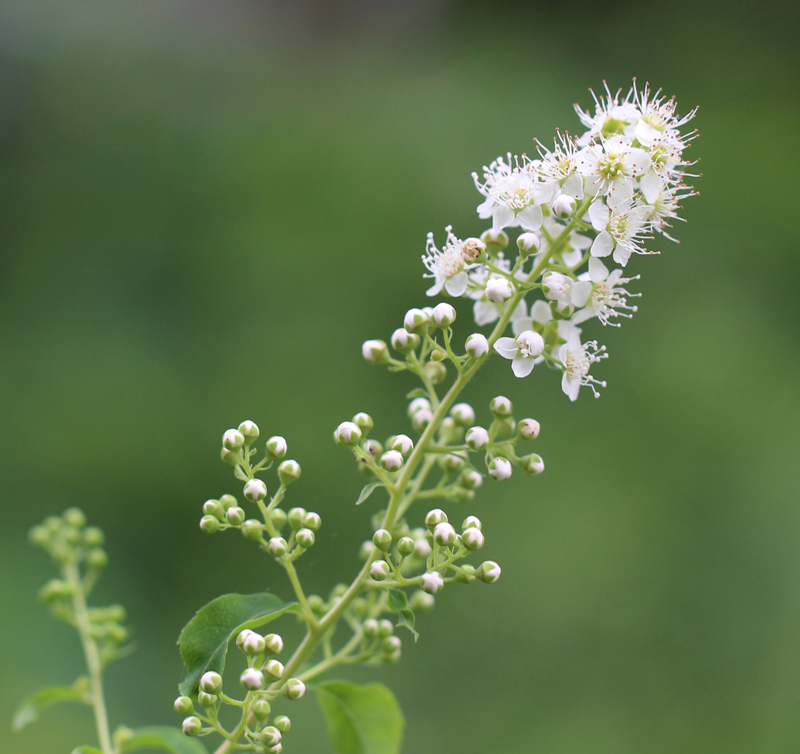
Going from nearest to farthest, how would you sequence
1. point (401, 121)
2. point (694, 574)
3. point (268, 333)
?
point (694, 574) < point (268, 333) < point (401, 121)

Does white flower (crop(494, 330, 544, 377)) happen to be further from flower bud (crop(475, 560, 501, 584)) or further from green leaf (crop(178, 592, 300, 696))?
green leaf (crop(178, 592, 300, 696))

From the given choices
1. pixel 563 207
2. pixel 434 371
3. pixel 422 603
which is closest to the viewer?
pixel 563 207

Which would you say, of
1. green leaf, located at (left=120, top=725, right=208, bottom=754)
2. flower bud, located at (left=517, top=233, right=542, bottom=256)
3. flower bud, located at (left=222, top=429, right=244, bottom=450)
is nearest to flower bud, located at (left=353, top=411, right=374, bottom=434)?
flower bud, located at (left=222, top=429, right=244, bottom=450)

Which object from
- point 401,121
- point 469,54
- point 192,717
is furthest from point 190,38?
point 192,717

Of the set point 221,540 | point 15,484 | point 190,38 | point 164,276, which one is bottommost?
point 221,540

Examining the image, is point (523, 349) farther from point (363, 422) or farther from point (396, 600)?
point (396, 600)

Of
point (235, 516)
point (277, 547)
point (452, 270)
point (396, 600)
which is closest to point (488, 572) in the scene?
point (396, 600)

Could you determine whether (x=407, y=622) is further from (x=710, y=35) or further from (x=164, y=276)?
(x=710, y=35)
